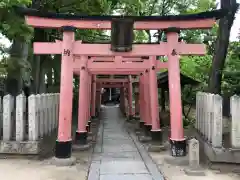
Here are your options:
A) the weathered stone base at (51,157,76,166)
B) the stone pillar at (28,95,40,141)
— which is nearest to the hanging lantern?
the stone pillar at (28,95,40,141)

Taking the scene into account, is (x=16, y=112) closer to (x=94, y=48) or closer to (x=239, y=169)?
(x=94, y=48)

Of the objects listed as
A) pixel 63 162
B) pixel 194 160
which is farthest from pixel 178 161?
pixel 63 162

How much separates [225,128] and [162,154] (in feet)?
7.54

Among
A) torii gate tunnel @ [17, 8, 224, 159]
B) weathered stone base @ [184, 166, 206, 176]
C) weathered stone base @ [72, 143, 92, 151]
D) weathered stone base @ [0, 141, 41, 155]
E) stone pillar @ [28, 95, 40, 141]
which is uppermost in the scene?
torii gate tunnel @ [17, 8, 224, 159]

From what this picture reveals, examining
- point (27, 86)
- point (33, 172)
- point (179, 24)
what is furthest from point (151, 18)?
point (27, 86)

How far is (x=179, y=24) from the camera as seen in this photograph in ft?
28.9

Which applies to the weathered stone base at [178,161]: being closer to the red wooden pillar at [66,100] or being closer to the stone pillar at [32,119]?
the red wooden pillar at [66,100]

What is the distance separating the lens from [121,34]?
8.42 metres

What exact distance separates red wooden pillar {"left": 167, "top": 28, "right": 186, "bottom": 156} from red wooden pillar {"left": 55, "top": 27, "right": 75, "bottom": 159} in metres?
2.74

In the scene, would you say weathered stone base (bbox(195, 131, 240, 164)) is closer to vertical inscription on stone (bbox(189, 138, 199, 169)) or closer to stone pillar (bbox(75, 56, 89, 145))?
vertical inscription on stone (bbox(189, 138, 199, 169))

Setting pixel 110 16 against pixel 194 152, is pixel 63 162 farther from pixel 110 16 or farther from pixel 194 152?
pixel 110 16

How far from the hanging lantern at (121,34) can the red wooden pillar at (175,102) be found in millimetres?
1136

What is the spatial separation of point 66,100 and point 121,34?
230 cm

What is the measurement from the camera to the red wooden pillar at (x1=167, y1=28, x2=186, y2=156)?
8492mm
